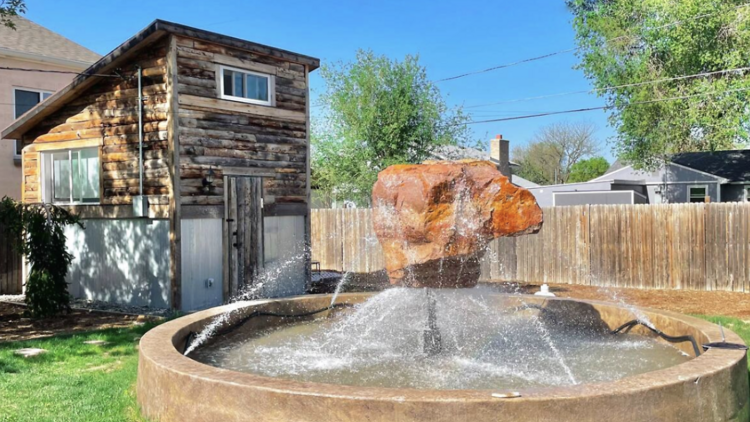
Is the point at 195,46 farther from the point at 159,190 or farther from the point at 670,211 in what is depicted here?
the point at 670,211

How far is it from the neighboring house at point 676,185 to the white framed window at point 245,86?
57.5ft

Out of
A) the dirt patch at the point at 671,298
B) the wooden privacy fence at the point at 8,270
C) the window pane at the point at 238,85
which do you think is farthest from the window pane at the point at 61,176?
the dirt patch at the point at 671,298

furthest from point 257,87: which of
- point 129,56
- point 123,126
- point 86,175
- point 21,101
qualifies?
point 21,101

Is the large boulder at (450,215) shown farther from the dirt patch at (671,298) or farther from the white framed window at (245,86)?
the white framed window at (245,86)

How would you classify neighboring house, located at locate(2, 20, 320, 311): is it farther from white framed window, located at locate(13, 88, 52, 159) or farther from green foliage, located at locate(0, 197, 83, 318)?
white framed window, located at locate(13, 88, 52, 159)

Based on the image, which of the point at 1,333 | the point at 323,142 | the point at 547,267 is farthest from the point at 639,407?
the point at 323,142

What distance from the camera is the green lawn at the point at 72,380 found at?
5098 millimetres

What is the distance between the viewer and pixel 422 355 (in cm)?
589

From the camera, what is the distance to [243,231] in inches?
498

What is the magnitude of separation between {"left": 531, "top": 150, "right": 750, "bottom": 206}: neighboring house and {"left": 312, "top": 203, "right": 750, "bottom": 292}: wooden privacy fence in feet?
36.6

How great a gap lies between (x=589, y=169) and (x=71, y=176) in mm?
48305

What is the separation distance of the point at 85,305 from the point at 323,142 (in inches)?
585

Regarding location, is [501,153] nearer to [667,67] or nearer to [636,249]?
[667,67]

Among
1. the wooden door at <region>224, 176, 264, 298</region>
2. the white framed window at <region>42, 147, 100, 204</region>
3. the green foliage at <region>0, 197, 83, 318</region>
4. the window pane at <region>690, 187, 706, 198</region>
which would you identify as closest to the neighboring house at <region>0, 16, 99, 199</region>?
the white framed window at <region>42, 147, 100, 204</region>
